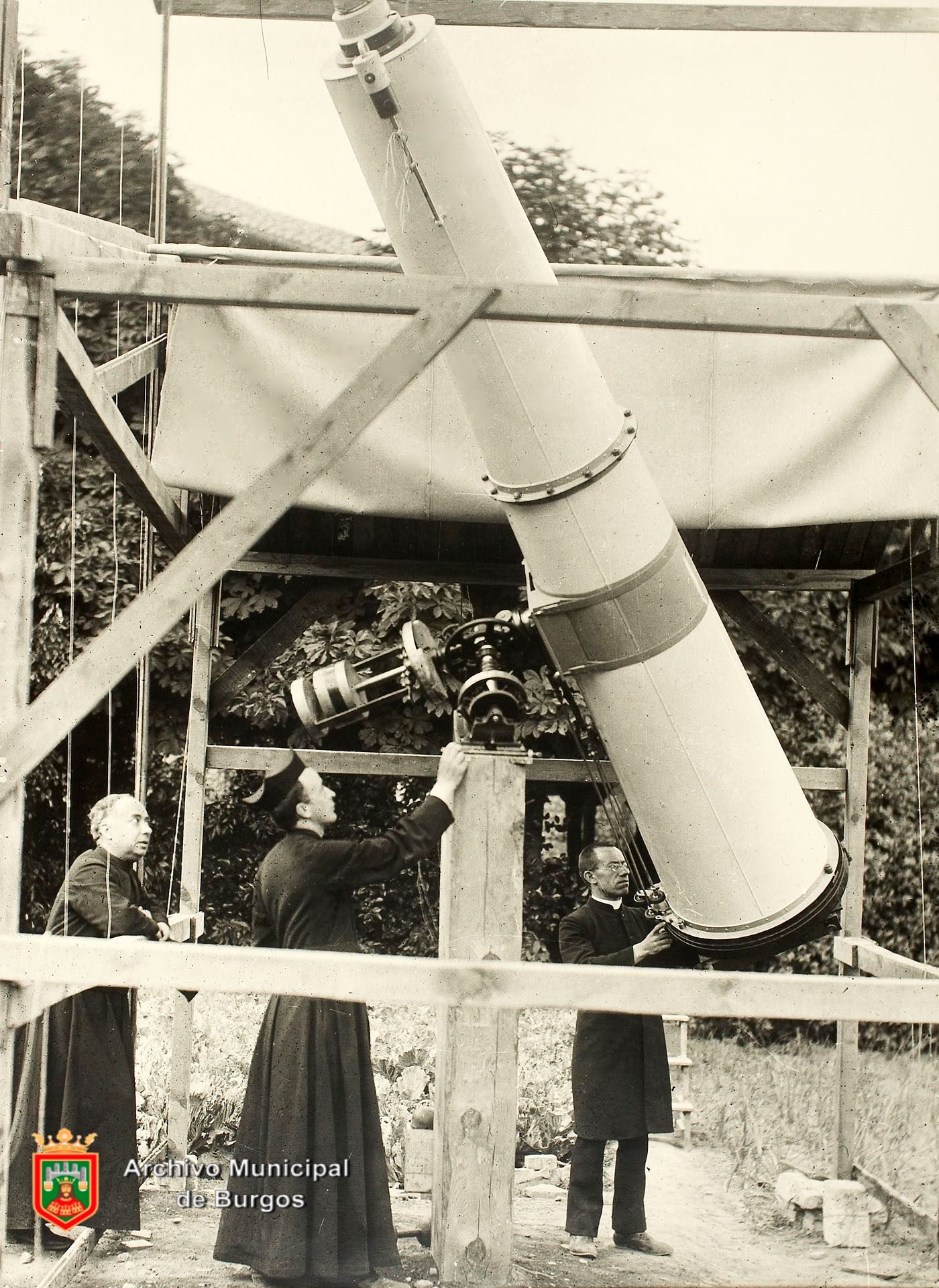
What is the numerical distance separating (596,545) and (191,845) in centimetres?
262

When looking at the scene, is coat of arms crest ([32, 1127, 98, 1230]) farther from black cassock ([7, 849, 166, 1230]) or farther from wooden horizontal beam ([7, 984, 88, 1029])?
wooden horizontal beam ([7, 984, 88, 1029])

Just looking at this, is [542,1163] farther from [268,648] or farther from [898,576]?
[898,576]

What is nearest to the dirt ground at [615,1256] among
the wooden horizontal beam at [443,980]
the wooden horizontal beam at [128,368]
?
the wooden horizontal beam at [443,980]

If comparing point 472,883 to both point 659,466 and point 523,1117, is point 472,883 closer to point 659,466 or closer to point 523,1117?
point 659,466

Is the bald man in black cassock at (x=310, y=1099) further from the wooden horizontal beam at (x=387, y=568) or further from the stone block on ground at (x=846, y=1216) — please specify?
the stone block on ground at (x=846, y=1216)

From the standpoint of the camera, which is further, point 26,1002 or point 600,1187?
point 600,1187

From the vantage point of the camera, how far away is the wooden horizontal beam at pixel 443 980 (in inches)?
116

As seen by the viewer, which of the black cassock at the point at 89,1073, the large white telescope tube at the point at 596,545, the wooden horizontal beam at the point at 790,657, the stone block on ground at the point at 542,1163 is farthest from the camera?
the stone block on ground at the point at 542,1163

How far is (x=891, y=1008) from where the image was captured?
300 centimetres

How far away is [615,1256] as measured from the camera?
470cm

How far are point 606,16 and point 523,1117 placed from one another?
206 inches

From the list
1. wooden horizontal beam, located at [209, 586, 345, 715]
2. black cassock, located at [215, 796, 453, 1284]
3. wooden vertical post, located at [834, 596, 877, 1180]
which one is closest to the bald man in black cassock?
black cassock, located at [215, 796, 453, 1284]

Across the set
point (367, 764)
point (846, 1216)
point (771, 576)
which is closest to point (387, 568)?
point (367, 764)

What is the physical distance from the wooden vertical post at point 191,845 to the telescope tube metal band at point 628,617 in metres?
2.19
